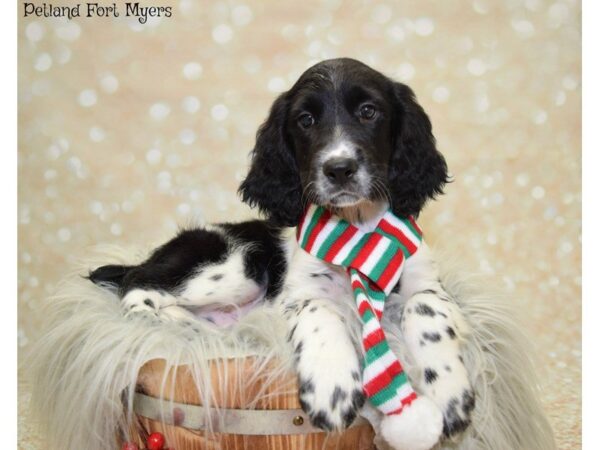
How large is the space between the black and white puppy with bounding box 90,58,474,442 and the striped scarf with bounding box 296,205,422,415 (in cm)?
5

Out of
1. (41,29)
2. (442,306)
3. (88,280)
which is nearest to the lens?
(442,306)

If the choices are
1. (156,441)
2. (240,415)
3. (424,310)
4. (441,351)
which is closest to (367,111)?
(424,310)

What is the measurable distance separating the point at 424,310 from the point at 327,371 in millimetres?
439

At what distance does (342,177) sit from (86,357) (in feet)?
3.50

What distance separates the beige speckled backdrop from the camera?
3.83m

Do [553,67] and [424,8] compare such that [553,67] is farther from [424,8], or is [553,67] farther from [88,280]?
[88,280]

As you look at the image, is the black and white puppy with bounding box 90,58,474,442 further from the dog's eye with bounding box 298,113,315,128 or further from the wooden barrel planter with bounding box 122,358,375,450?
the wooden barrel planter with bounding box 122,358,375,450

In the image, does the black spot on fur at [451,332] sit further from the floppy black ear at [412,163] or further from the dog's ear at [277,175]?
the dog's ear at [277,175]

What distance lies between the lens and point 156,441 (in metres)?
2.52

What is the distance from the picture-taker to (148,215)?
4.07 m

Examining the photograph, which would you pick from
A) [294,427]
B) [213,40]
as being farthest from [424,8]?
[294,427]

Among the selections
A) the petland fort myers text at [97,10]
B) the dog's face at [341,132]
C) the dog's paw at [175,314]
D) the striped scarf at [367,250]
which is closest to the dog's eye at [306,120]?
the dog's face at [341,132]

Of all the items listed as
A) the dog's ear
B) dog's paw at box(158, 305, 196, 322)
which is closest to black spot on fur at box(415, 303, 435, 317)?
the dog's ear

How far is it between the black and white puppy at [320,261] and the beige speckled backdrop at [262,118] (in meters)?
0.78
